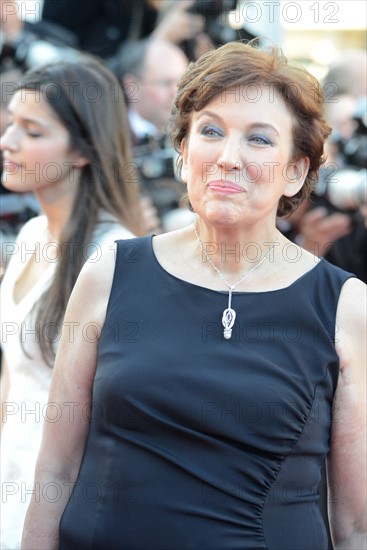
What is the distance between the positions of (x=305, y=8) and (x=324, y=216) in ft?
4.05

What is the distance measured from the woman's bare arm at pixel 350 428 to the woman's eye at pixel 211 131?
409 millimetres

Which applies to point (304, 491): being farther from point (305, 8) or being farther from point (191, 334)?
point (305, 8)

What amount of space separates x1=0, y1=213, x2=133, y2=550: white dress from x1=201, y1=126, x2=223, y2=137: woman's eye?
629 mm

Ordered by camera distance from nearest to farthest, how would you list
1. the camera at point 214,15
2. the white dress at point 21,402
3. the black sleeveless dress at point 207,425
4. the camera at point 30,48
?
the black sleeveless dress at point 207,425 → the white dress at point 21,402 → the camera at point 30,48 → the camera at point 214,15

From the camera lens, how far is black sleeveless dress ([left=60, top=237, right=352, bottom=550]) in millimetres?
1923

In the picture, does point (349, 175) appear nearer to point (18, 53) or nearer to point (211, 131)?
point (18, 53)

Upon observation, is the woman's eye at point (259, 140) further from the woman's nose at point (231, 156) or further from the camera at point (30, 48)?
the camera at point (30, 48)

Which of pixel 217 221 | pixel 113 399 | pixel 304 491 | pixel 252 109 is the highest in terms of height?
pixel 252 109

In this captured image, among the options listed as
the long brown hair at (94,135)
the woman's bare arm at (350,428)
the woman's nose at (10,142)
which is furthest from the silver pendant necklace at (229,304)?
the woman's nose at (10,142)

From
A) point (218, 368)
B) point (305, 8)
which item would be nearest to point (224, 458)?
point (218, 368)

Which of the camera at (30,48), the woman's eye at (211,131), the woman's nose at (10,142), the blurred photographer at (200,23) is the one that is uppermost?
the blurred photographer at (200,23)

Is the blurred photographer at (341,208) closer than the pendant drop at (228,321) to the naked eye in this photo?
No

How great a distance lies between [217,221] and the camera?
204 centimetres

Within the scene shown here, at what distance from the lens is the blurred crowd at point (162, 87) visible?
401 cm
